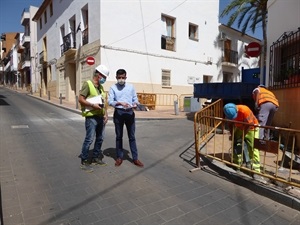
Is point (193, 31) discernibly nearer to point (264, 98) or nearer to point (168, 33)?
point (168, 33)

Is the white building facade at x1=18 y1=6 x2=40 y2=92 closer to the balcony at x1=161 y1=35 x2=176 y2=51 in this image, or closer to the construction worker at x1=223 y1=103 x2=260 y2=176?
the balcony at x1=161 y1=35 x2=176 y2=51

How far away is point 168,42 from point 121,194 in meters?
15.4

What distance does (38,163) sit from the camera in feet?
16.3

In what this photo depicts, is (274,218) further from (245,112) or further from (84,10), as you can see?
(84,10)

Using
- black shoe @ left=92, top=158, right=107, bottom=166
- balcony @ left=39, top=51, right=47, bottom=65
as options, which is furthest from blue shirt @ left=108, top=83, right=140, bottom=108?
balcony @ left=39, top=51, right=47, bottom=65

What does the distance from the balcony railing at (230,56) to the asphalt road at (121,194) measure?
712 inches

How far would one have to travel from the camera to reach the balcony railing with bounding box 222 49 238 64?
22312mm

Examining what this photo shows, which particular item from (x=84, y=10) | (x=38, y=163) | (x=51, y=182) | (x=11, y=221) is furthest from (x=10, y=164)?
(x=84, y=10)

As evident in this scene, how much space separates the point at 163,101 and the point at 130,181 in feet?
44.4

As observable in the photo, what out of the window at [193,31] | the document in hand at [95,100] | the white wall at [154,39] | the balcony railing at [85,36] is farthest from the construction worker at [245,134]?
the window at [193,31]

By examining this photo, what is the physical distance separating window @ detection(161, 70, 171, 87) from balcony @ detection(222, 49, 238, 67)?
6.27 meters

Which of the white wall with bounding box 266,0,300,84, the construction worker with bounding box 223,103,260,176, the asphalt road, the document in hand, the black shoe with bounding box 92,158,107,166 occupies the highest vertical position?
the white wall with bounding box 266,0,300,84

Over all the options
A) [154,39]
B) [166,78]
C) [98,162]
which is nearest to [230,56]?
[166,78]

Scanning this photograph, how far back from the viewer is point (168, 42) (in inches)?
701
